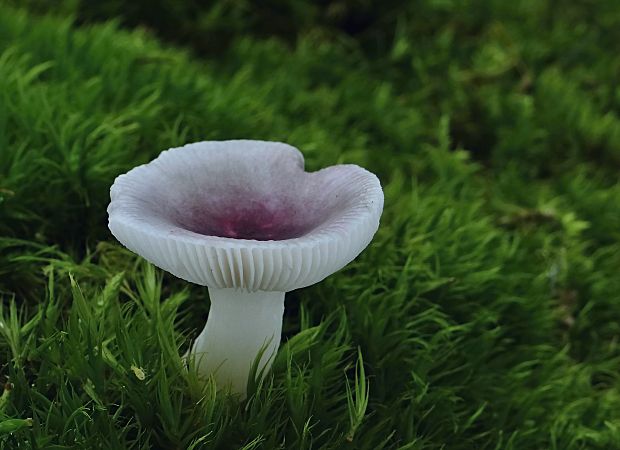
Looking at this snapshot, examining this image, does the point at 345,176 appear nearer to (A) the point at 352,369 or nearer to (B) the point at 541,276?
(A) the point at 352,369

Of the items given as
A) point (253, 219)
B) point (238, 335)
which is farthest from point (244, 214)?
point (238, 335)

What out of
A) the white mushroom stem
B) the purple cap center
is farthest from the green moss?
the purple cap center

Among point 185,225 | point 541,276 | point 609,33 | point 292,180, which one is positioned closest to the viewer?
point 185,225

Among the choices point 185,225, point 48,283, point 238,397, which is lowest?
point 48,283

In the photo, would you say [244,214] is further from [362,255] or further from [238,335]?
[362,255]

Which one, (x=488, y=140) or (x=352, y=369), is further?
(x=488, y=140)

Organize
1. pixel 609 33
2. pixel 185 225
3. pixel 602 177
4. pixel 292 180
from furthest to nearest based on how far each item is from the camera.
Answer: pixel 609 33 → pixel 602 177 → pixel 292 180 → pixel 185 225

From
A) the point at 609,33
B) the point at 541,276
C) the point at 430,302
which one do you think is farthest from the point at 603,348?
the point at 609,33

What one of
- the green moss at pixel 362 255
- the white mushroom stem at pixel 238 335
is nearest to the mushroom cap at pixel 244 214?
the white mushroom stem at pixel 238 335
